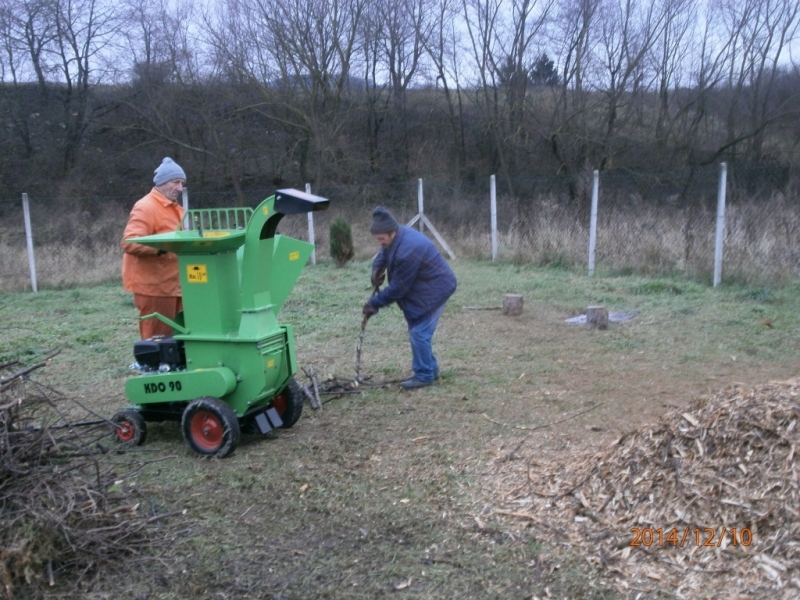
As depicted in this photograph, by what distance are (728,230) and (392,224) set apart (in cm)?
695

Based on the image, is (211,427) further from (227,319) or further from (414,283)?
(414,283)

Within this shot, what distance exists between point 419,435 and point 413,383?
3.64 ft

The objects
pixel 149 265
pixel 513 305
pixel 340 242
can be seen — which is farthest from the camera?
pixel 340 242

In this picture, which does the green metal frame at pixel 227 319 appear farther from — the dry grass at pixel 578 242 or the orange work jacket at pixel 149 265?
the dry grass at pixel 578 242

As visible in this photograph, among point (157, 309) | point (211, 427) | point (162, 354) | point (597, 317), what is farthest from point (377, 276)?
point (597, 317)

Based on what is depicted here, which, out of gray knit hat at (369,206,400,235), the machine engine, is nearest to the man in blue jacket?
gray knit hat at (369,206,400,235)

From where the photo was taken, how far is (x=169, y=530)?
3453 mm

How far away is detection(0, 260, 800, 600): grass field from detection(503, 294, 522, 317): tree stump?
0.51 feet

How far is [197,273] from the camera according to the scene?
448cm

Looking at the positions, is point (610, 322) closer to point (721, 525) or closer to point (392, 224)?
point (392, 224)

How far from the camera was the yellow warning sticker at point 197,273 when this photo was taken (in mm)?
4469

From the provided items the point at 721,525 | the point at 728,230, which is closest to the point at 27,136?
the point at 728,230
